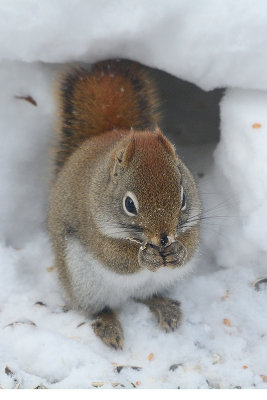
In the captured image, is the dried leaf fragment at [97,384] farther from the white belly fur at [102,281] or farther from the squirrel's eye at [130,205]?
A: the squirrel's eye at [130,205]

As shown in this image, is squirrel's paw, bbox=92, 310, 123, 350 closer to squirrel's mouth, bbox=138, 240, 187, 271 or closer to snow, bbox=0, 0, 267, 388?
snow, bbox=0, 0, 267, 388

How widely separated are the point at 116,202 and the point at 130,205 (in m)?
0.11

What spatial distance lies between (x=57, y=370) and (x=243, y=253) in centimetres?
88

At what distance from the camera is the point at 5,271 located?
2.20 m

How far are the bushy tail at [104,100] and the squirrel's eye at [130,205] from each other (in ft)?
1.91

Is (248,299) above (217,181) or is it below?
below

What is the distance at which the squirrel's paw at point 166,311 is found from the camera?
2.00 m

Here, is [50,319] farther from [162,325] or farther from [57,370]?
[162,325]

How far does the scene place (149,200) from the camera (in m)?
1.59

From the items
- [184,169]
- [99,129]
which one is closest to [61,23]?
[99,129]

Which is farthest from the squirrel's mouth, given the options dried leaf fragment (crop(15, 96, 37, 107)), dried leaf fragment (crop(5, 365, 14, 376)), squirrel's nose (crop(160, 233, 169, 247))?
dried leaf fragment (crop(15, 96, 37, 107))

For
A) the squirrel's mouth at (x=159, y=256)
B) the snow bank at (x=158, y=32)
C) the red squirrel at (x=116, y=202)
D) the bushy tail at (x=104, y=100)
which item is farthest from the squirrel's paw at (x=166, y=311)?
the snow bank at (x=158, y=32)

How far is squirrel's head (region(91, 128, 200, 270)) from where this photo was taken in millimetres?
1590

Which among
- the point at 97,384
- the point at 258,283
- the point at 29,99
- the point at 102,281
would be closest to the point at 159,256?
the point at 102,281
